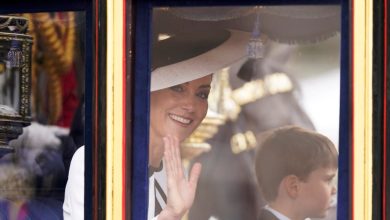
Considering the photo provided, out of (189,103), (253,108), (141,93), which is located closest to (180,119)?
(189,103)

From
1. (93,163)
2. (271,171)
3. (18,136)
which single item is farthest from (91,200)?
(271,171)

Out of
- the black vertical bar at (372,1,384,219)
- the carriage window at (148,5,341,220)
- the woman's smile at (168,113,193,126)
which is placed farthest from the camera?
the woman's smile at (168,113,193,126)

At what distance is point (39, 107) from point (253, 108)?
858mm

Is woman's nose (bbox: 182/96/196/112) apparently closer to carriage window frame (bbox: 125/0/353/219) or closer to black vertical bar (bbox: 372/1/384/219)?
carriage window frame (bbox: 125/0/353/219)

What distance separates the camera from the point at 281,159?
168 inches

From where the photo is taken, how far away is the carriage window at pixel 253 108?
13.9ft

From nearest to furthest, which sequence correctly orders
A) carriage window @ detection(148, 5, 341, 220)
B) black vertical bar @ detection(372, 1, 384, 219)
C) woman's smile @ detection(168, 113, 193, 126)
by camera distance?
black vertical bar @ detection(372, 1, 384, 219)
carriage window @ detection(148, 5, 341, 220)
woman's smile @ detection(168, 113, 193, 126)

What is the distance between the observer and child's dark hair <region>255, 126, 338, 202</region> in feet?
14.0

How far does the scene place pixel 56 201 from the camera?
4.43 meters

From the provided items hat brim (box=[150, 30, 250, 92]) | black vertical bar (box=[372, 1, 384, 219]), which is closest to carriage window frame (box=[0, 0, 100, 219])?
hat brim (box=[150, 30, 250, 92])

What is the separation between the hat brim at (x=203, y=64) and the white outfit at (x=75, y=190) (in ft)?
1.33

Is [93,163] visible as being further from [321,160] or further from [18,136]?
[321,160]

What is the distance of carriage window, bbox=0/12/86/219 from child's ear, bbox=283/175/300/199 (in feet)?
2.70

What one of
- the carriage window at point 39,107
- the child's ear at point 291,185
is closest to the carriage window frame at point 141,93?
the carriage window at point 39,107
